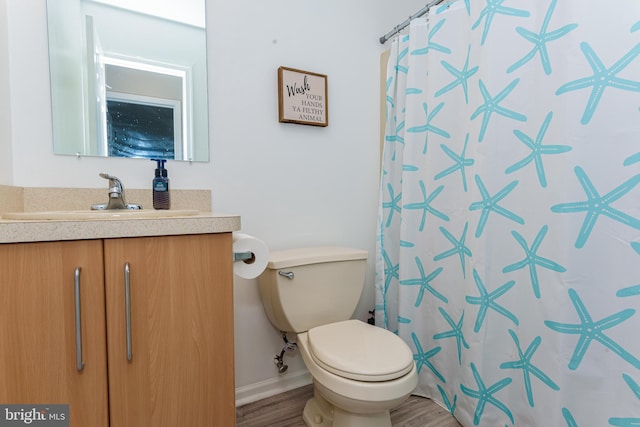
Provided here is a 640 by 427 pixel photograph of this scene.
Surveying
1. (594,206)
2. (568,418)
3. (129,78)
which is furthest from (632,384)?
Answer: (129,78)

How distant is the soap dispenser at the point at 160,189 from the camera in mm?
1158

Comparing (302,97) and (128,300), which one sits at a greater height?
(302,97)

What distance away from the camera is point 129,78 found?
1.23 metres

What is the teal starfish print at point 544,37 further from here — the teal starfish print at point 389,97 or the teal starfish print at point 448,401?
the teal starfish print at point 448,401

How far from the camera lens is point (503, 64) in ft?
3.62

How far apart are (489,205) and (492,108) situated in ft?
1.16

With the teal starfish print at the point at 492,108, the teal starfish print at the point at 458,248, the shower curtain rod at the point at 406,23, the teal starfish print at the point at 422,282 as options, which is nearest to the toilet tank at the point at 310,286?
the teal starfish print at the point at 422,282

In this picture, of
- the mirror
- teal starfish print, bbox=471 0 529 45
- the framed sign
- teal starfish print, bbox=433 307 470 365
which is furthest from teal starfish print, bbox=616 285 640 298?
the mirror

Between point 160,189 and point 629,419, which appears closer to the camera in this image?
point 629,419

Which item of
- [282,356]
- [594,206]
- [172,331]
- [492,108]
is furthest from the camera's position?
[282,356]

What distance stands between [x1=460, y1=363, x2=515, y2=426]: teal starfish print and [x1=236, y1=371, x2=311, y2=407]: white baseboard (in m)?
0.77

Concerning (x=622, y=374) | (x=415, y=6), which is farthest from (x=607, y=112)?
(x=415, y=6)

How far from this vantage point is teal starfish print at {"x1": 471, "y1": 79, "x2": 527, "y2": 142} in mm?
1085

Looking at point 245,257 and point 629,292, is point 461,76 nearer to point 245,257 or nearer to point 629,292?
point 629,292
